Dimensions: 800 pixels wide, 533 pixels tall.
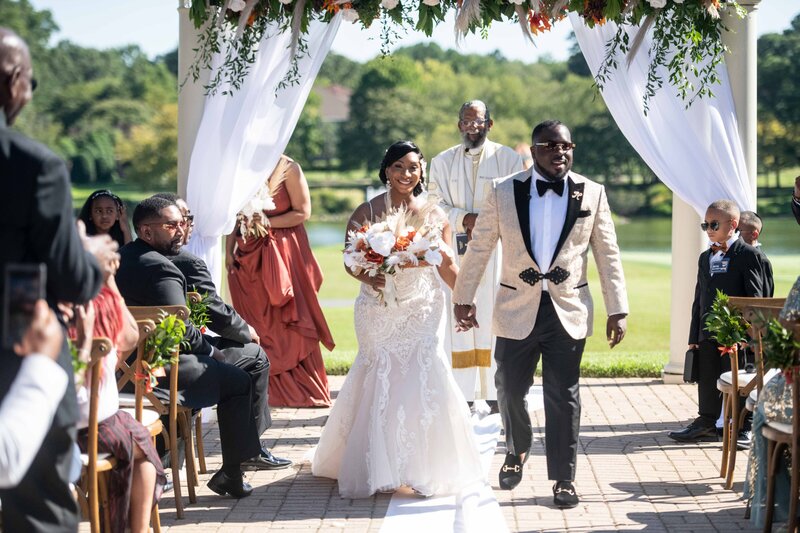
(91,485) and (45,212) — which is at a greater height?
(45,212)

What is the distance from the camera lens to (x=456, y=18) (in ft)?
24.8

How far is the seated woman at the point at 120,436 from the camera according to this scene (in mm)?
4465

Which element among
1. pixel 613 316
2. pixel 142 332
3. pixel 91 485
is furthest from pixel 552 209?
pixel 91 485

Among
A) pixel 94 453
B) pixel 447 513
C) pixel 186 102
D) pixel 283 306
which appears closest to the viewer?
pixel 94 453

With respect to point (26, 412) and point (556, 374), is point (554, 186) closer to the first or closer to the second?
point (556, 374)

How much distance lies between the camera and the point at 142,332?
199 inches

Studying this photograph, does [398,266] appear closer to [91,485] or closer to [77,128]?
[91,485]

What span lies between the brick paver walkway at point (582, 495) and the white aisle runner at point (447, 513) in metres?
0.07

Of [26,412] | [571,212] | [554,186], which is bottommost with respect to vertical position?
[26,412]

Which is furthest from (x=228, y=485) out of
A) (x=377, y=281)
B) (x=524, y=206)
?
(x=524, y=206)

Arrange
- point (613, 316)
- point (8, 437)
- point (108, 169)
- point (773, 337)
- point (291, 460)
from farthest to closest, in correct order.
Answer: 1. point (108, 169)
2. point (291, 460)
3. point (613, 316)
4. point (773, 337)
5. point (8, 437)

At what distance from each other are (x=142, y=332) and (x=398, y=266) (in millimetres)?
1726

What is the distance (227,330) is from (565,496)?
2111mm

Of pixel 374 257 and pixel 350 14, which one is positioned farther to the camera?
pixel 350 14
